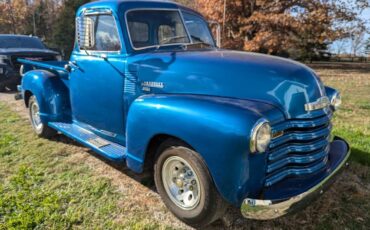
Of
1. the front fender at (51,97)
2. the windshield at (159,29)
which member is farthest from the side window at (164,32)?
the front fender at (51,97)

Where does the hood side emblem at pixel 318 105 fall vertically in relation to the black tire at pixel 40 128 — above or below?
above

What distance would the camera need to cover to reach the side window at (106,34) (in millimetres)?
3677

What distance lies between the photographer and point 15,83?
9727 millimetres

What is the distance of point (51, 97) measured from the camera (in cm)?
487

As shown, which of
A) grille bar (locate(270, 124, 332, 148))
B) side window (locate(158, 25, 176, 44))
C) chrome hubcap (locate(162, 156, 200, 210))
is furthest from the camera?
side window (locate(158, 25, 176, 44))

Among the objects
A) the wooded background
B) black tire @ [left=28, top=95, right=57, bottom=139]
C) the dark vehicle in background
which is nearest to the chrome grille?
black tire @ [left=28, top=95, right=57, bottom=139]

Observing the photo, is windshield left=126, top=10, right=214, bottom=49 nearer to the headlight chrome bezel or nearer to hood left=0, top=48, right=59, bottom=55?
hood left=0, top=48, right=59, bottom=55

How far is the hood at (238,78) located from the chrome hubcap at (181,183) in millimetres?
667

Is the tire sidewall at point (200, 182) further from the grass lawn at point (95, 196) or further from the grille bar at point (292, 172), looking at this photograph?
the grille bar at point (292, 172)

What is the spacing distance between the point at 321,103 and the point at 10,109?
704 centimetres

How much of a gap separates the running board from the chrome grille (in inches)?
63.5

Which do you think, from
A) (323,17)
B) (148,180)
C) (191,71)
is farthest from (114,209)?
(323,17)

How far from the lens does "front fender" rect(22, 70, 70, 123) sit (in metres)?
4.86

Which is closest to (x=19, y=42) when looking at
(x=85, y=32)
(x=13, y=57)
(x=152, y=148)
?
(x=13, y=57)
